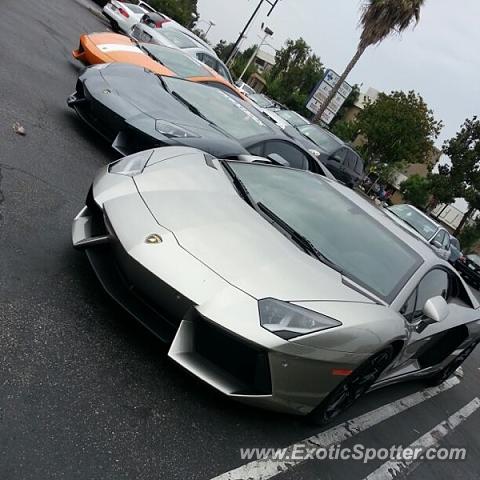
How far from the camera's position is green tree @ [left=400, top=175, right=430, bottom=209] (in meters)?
42.0

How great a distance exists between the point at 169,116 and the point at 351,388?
3.23 metres

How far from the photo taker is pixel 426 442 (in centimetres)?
393

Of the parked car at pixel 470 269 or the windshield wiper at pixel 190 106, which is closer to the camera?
the windshield wiper at pixel 190 106

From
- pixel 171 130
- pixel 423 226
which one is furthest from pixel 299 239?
pixel 423 226

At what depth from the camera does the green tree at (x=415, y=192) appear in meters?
42.0

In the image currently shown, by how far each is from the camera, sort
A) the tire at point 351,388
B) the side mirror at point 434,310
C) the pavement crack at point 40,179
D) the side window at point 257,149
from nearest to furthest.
Answer: 1. the tire at point 351,388
2. the side mirror at point 434,310
3. the pavement crack at point 40,179
4. the side window at point 257,149

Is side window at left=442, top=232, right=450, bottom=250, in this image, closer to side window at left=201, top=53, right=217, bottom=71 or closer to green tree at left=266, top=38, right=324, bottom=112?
side window at left=201, top=53, right=217, bottom=71

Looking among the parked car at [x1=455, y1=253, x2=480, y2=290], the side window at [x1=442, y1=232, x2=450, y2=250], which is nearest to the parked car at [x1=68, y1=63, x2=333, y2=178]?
the side window at [x1=442, y1=232, x2=450, y2=250]

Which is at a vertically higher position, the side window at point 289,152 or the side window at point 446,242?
the side window at point 289,152

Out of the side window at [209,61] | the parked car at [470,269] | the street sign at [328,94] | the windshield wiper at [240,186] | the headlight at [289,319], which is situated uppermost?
the street sign at [328,94]

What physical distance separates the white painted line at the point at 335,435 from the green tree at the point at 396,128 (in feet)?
76.4

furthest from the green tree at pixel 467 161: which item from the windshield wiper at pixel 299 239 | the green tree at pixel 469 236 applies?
the windshield wiper at pixel 299 239

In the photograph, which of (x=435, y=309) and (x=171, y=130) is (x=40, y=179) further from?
(x=435, y=309)

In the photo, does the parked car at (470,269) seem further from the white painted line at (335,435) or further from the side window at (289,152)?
the white painted line at (335,435)
